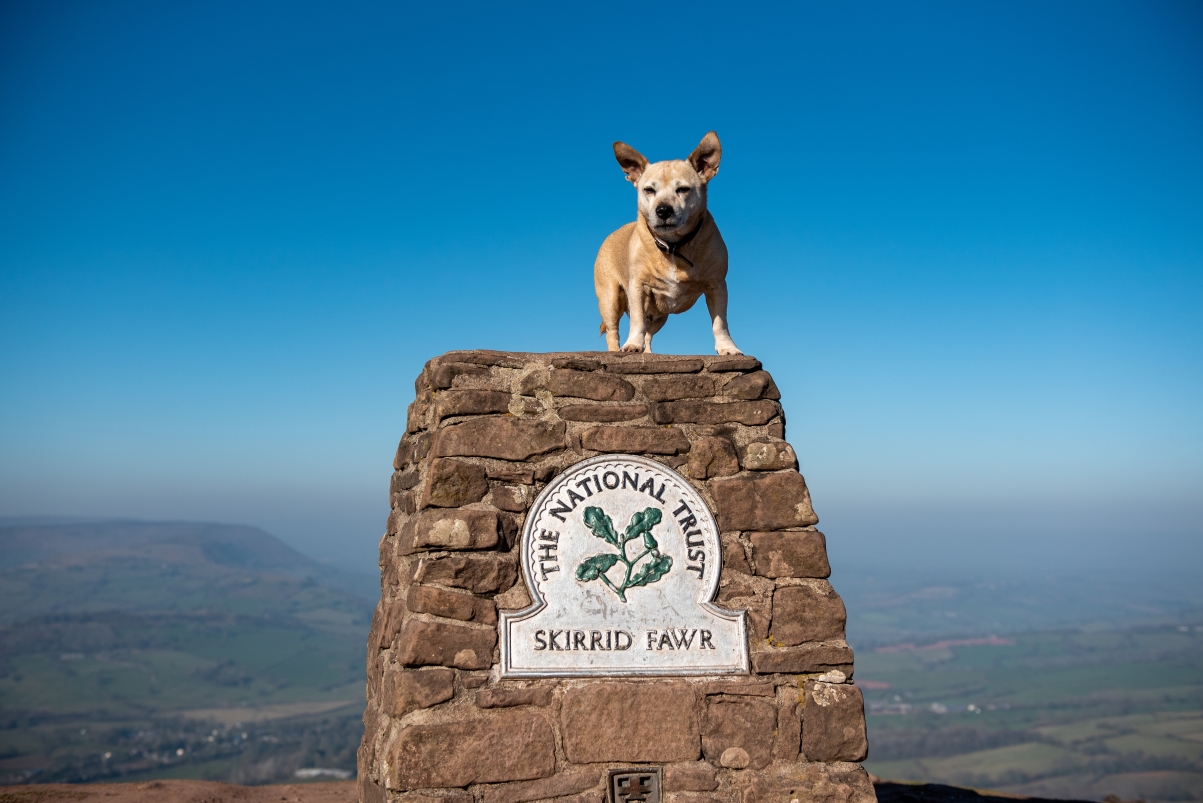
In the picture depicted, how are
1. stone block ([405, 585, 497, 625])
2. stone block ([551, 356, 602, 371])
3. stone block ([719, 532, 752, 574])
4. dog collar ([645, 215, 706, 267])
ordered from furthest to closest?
dog collar ([645, 215, 706, 267]) → stone block ([551, 356, 602, 371]) → stone block ([719, 532, 752, 574]) → stone block ([405, 585, 497, 625])

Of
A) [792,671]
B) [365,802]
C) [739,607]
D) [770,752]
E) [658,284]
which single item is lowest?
[365,802]

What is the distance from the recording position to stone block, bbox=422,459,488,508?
4980mm

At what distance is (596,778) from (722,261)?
3080 mm

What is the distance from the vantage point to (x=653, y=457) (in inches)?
206

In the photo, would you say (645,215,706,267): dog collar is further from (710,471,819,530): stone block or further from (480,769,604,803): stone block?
(480,769,604,803): stone block

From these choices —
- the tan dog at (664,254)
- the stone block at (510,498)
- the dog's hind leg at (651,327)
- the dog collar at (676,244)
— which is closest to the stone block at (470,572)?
the stone block at (510,498)

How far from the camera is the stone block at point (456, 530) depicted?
489 cm

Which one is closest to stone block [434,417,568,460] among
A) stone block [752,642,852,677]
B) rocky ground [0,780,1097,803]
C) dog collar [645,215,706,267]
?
dog collar [645,215,706,267]

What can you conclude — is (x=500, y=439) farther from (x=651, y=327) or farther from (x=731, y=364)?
(x=651, y=327)

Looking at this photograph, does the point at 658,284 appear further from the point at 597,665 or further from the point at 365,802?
the point at 365,802

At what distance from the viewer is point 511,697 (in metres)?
4.73

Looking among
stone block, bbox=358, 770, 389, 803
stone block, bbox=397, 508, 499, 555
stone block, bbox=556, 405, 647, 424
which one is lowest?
stone block, bbox=358, 770, 389, 803

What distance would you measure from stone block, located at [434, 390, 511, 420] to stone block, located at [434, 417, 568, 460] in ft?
0.22

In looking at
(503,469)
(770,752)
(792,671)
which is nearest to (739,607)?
(792,671)
